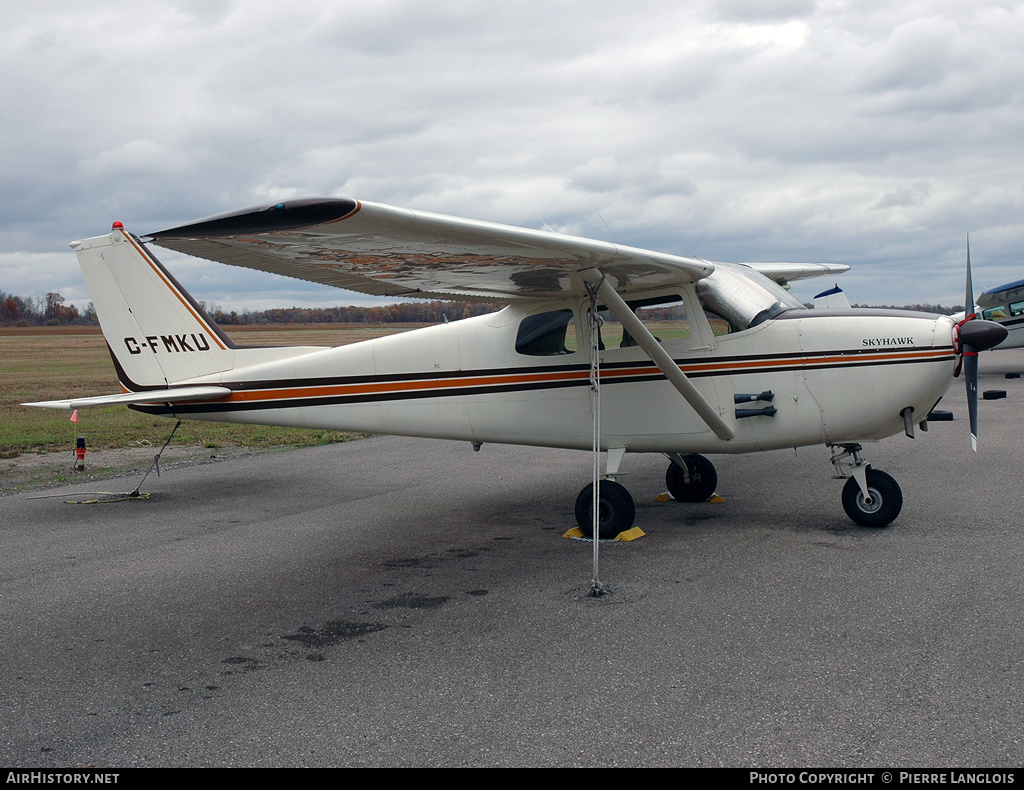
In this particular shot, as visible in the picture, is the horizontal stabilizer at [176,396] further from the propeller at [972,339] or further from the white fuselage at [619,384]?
the propeller at [972,339]

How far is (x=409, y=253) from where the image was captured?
520cm

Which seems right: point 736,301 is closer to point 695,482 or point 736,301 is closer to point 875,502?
point 875,502

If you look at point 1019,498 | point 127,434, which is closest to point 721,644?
point 1019,498

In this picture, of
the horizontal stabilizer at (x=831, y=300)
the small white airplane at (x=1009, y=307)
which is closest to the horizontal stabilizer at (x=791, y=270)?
the horizontal stabilizer at (x=831, y=300)

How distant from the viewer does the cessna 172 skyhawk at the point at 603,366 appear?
590 centimetres

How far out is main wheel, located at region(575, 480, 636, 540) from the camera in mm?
6605

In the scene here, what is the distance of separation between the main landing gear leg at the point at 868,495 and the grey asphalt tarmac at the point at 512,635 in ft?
0.59

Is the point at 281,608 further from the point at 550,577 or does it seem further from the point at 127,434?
the point at 127,434

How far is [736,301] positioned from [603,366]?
4.40 feet

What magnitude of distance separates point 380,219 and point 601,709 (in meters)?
2.62

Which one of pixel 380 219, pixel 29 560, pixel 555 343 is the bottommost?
pixel 29 560

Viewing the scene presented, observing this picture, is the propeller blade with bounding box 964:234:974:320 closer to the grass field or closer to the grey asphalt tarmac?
the grey asphalt tarmac

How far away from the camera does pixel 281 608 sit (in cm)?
513

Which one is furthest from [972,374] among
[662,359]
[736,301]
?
[662,359]
